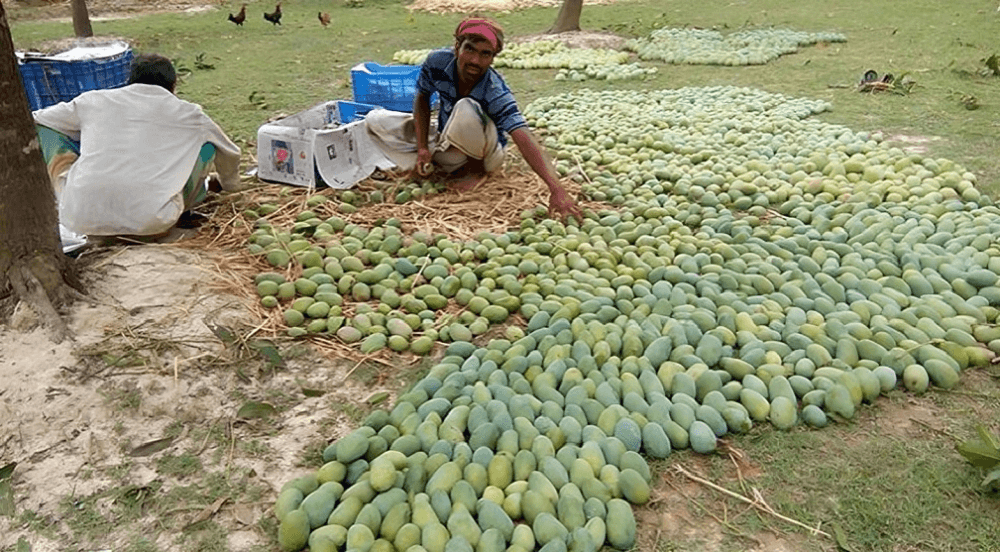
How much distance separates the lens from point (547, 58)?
778 cm

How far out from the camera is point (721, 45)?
837cm

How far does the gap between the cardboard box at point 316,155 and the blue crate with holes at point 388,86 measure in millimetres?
945

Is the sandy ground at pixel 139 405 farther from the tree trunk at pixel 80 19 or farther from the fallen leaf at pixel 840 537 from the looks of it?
the tree trunk at pixel 80 19

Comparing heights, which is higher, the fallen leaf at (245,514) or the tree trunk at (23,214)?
the tree trunk at (23,214)

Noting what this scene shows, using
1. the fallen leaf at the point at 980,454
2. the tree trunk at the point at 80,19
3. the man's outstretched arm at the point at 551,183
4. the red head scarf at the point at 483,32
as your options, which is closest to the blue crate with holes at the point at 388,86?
the red head scarf at the point at 483,32

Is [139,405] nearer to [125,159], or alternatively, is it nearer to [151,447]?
[151,447]

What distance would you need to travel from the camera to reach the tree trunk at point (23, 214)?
8.10 feet

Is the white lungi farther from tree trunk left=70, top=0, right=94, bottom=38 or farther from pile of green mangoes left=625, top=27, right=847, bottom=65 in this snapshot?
tree trunk left=70, top=0, right=94, bottom=38

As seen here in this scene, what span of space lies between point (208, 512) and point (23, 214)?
1.33 meters

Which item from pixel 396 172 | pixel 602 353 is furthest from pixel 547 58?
pixel 602 353

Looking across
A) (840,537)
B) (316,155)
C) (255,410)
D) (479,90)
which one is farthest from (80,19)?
(840,537)

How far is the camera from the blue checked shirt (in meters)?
3.94

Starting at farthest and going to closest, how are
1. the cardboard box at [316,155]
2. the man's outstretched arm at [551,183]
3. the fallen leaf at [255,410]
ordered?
the cardboard box at [316,155] < the man's outstretched arm at [551,183] < the fallen leaf at [255,410]

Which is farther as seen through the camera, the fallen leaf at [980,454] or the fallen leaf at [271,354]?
the fallen leaf at [271,354]
